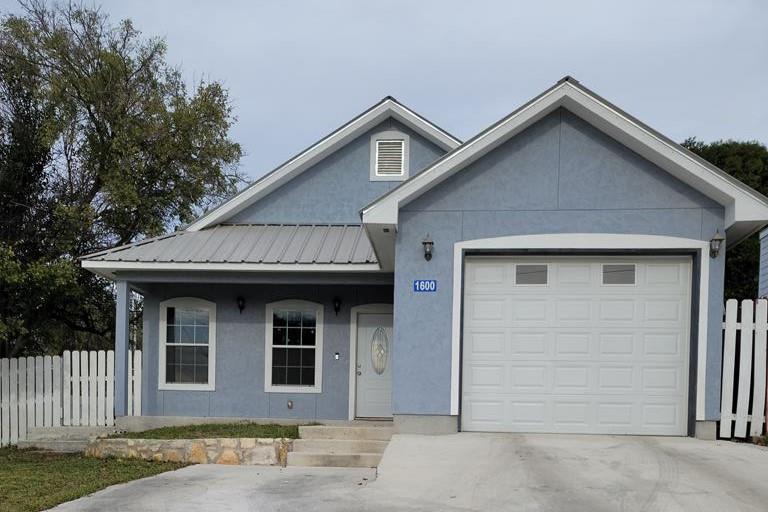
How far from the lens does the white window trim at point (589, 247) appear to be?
28.1 ft

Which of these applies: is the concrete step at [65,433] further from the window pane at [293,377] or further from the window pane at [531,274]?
the window pane at [531,274]

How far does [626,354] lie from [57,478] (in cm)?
820

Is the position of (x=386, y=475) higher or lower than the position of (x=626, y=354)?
lower

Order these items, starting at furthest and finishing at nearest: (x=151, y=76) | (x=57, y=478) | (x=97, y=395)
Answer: (x=151, y=76) < (x=97, y=395) < (x=57, y=478)

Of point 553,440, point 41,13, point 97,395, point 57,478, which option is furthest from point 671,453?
point 41,13

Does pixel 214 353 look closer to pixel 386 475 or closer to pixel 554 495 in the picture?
pixel 386 475

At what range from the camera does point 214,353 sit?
483 inches

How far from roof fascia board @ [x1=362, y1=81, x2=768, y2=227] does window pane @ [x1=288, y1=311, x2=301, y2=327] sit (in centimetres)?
436

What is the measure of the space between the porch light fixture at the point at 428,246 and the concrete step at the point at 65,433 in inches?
282

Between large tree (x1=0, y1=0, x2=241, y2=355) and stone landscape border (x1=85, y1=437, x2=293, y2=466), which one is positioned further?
large tree (x1=0, y1=0, x2=241, y2=355)

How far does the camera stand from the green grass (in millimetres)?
9961

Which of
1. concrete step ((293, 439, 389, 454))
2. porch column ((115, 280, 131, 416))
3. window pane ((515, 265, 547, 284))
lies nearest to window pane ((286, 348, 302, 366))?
porch column ((115, 280, 131, 416))

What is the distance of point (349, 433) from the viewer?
30.9 feet

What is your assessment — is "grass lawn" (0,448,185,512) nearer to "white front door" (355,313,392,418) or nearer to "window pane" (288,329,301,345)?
"window pane" (288,329,301,345)
